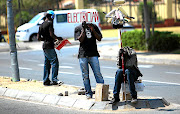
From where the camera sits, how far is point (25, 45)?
2608 centimetres

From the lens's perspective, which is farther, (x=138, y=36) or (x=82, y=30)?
(x=138, y=36)

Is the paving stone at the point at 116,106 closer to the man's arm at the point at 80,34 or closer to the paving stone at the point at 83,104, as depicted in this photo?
the paving stone at the point at 83,104

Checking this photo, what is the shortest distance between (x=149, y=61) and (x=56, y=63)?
7841 mm

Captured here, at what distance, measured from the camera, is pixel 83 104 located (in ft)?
28.1

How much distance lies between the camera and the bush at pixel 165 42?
792 inches

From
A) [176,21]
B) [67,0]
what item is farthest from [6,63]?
[67,0]

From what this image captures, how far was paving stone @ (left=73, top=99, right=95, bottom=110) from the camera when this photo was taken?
847 cm

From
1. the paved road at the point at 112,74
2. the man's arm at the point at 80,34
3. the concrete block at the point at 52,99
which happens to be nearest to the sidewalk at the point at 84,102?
the concrete block at the point at 52,99

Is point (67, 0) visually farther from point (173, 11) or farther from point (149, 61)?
point (149, 61)

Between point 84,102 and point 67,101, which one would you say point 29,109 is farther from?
point 84,102

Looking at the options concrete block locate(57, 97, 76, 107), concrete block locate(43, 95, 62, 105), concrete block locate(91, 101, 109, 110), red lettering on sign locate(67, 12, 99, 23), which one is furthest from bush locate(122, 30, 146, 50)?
concrete block locate(91, 101, 109, 110)

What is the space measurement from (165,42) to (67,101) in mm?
12046

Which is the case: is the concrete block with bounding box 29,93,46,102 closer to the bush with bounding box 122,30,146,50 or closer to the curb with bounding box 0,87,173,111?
the curb with bounding box 0,87,173,111

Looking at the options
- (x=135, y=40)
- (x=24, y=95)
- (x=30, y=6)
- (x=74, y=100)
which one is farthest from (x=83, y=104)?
(x=30, y=6)
